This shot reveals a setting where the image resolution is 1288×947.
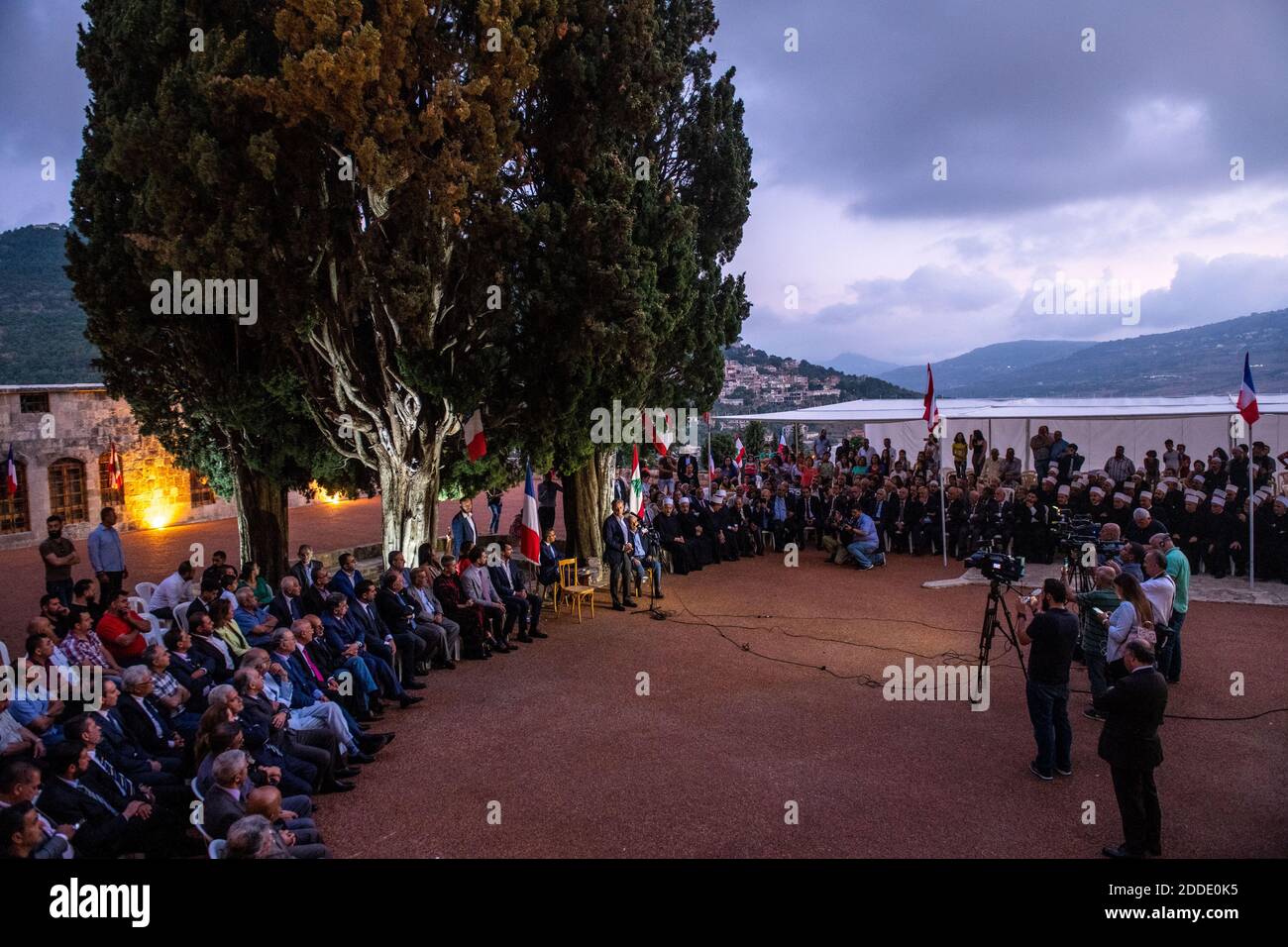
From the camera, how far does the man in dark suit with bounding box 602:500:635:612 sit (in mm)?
13000

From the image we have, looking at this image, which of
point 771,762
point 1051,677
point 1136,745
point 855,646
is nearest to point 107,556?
point 771,762

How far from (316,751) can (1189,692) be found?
8551 millimetres

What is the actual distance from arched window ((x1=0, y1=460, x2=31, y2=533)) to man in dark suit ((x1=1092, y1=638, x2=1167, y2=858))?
2525 cm

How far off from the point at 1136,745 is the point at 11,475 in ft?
80.7

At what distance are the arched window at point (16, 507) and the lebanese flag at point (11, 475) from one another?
5.3 inches

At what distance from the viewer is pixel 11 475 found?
67.2 ft

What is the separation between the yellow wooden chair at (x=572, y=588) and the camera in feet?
40.7

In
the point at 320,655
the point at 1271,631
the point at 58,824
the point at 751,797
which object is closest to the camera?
the point at 58,824

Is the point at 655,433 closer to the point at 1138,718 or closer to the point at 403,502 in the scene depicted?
the point at 403,502

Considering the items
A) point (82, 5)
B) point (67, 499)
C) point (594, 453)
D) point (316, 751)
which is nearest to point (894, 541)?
point (594, 453)

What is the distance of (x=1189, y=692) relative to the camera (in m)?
8.44

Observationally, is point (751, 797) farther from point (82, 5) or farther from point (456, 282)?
point (82, 5)

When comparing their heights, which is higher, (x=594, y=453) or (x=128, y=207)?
(x=128, y=207)

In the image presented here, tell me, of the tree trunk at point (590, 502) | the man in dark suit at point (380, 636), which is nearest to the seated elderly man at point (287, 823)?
the man in dark suit at point (380, 636)
